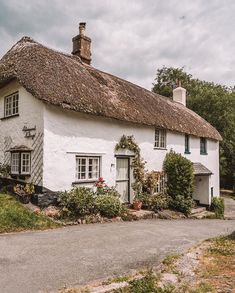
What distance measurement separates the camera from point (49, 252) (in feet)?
22.0

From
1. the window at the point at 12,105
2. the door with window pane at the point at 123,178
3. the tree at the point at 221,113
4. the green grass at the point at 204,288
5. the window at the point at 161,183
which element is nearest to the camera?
the green grass at the point at 204,288

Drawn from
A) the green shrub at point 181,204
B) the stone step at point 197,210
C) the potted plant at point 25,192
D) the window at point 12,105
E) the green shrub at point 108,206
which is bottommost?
the stone step at point 197,210

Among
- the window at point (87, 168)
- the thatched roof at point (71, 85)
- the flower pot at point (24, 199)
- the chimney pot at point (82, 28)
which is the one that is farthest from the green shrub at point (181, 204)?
the chimney pot at point (82, 28)

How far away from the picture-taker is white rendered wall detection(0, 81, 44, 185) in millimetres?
11352

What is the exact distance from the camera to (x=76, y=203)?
1084 centimetres

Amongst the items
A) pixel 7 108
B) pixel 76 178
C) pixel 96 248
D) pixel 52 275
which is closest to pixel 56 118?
pixel 76 178

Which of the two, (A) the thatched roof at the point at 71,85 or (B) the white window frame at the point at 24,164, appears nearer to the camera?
(A) the thatched roof at the point at 71,85

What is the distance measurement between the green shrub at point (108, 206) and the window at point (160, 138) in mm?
6211

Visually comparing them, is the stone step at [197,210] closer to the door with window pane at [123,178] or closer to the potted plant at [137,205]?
the potted plant at [137,205]

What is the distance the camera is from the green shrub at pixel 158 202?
15.0 meters

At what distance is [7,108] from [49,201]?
5377 millimetres

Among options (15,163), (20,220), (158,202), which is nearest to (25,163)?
(15,163)

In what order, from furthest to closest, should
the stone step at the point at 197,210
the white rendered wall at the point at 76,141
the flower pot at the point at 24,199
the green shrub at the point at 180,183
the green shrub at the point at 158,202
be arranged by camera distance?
the stone step at the point at 197,210
the green shrub at the point at 180,183
the green shrub at the point at 158,202
the white rendered wall at the point at 76,141
the flower pot at the point at 24,199

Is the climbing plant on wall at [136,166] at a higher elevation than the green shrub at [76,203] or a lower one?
higher
